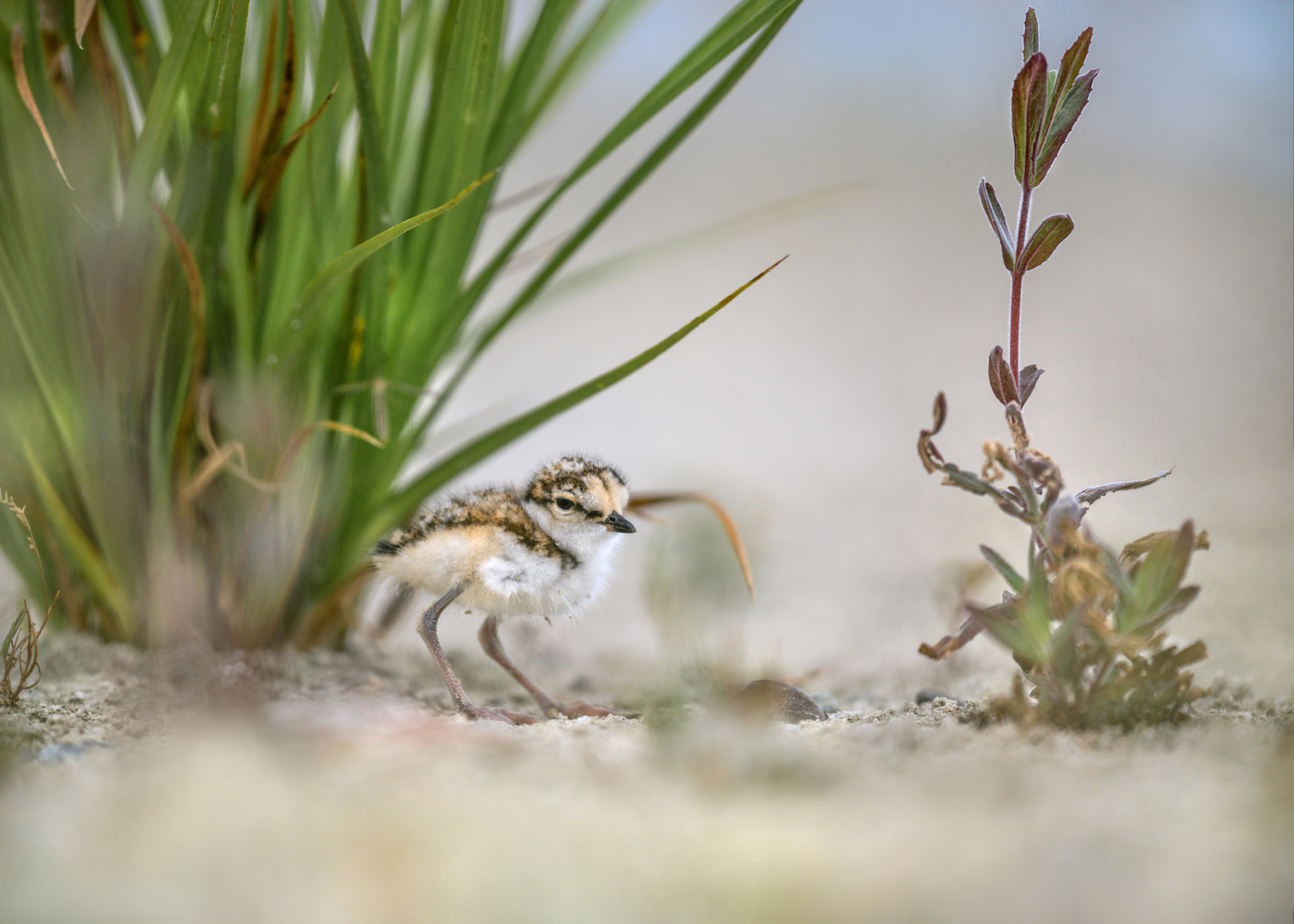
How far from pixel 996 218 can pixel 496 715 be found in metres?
1.34

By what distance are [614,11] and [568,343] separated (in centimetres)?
405

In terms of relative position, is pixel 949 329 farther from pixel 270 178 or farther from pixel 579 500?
pixel 270 178

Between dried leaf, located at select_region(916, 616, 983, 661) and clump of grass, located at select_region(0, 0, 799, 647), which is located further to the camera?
clump of grass, located at select_region(0, 0, 799, 647)

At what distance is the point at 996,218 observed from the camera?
57.2 inches

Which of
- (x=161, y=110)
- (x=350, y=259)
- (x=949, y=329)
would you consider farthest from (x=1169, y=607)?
(x=949, y=329)

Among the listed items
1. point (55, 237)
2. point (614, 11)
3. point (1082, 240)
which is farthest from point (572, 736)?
point (1082, 240)

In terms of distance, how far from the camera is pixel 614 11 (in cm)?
230

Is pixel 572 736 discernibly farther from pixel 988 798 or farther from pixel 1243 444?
pixel 1243 444

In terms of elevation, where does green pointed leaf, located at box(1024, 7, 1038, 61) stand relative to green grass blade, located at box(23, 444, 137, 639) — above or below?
above

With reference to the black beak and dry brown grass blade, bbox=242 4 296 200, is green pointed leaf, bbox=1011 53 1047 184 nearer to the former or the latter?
the black beak

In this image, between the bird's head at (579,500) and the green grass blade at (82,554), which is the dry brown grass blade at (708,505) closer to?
the bird's head at (579,500)

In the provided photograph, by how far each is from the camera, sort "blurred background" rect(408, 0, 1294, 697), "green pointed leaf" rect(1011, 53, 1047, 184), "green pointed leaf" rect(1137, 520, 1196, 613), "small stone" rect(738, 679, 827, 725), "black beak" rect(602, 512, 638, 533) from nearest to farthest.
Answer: "green pointed leaf" rect(1137, 520, 1196, 613) < "green pointed leaf" rect(1011, 53, 1047, 184) < "small stone" rect(738, 679, 827, 725) < "black beak" rect(602, 512, 638, 533) < "blurred background" rect(408, 0, 1294, 697)

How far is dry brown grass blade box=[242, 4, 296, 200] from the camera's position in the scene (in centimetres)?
178

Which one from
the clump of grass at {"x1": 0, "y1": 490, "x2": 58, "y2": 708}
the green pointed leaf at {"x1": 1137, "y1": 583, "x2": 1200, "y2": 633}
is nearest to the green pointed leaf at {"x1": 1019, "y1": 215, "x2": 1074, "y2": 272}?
the green pointed leaf at {"x1": 1137, "y1": 583, "x2": 1200, "y2": 633}
